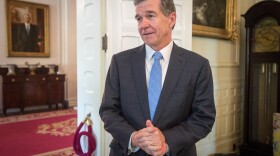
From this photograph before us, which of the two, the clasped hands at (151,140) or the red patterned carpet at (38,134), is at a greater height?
the clasped hands at (151,140)

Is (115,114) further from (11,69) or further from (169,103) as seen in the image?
(11,69)

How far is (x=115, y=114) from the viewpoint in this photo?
1.09 m

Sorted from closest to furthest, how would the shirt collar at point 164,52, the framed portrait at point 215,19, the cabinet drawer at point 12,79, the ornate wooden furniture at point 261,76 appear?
the shirt collar at point 164,52 < the framed portrait at point 215,19 < the ornate wooden furniture at point 261,76 < the cabinet drawer at point 12,79

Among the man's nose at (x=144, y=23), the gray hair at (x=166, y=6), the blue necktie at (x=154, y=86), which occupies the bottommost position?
the blue necktie at (x=154, y=86)

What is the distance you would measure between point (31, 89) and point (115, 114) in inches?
198

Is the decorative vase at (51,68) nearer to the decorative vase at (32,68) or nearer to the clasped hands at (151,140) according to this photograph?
the decorative vase at (32,68)

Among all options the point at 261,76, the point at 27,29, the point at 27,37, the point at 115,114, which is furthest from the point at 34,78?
the point at 115,114

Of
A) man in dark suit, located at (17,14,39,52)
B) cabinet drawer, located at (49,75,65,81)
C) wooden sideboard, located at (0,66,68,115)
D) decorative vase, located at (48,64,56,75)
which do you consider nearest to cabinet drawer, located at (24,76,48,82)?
wooden sideboard, located at (0,66,68,115)

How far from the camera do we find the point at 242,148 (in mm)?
2994

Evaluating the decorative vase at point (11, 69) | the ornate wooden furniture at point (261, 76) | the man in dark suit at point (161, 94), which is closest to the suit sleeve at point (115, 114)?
the man in dark suit at point (161, 94)

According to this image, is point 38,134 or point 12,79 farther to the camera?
point 12,79

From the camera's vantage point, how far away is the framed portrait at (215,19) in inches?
105

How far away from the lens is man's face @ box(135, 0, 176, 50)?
1061mm

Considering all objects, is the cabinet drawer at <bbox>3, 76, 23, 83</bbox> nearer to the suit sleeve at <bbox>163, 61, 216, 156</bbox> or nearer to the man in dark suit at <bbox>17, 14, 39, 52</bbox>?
the man in dark suit at <bbox>17, 14, 39, 52</bbox>
